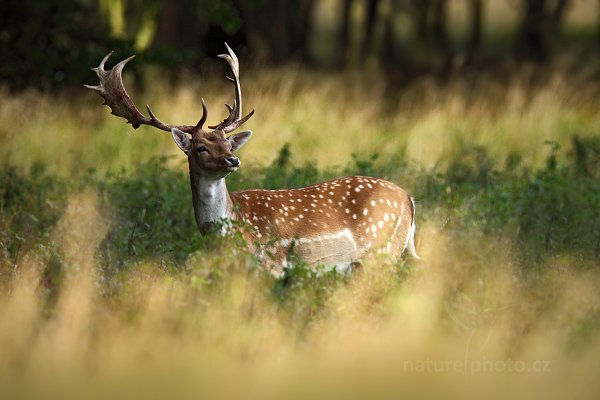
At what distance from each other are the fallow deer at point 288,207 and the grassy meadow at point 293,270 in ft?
1.02

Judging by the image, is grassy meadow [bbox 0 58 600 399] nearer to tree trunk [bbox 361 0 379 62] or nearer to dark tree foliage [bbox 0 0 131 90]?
dark tree foliage [bbox 0 0 131 90]

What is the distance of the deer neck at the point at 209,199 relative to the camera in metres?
7.34

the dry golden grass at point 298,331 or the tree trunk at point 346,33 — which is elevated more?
the dry golden grass at point 298,331

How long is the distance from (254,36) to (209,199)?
15152 mm

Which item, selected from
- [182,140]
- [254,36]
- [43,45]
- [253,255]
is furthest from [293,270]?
[254,36]

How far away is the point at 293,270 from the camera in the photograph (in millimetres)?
6684

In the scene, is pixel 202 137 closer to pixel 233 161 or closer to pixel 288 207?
pixel 233 161

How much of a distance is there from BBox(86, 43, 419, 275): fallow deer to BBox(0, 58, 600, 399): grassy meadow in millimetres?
311

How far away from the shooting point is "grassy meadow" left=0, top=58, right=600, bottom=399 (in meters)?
5.73

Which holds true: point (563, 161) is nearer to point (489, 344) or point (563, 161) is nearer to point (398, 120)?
point (398, 120)

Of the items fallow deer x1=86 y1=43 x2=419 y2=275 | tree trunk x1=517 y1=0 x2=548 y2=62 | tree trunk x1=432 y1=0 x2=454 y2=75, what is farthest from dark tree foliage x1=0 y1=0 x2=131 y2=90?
tree trunk x1=432 y1=0 x2=454 y2=75

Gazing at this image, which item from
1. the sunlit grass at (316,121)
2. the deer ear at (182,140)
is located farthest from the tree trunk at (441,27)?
the deer ear at (182,140)

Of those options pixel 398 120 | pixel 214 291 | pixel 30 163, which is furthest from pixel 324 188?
pixel 398 120

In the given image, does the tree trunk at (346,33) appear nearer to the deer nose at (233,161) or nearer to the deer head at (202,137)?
the deer head at (202,137)
